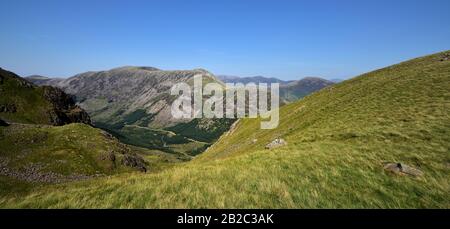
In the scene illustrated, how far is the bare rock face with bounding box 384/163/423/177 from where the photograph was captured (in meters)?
15.3

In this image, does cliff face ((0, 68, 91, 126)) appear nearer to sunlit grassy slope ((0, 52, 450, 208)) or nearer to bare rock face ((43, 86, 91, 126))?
bare rock face ((43, 86, 91, 126))

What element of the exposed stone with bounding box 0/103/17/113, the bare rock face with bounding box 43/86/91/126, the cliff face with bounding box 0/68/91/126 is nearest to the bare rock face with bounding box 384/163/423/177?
the cliff face with bounding box 0/68/91/126

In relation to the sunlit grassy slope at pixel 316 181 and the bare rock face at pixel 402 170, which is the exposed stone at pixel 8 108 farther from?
the bare rock face at pixel 402 170

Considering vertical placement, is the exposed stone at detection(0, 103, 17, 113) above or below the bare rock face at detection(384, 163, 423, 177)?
below

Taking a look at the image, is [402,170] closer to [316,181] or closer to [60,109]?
[316,181]

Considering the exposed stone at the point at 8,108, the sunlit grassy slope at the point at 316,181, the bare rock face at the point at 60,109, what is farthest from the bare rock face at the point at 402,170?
the bare rock face at the point at 60,109

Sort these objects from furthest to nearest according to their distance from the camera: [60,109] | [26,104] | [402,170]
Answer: [60,109] < [26,104] < [402,170]

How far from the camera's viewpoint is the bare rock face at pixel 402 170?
15.3 metres

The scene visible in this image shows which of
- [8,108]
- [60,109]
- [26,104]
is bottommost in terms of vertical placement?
[60,109]

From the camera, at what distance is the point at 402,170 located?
15.6 metres

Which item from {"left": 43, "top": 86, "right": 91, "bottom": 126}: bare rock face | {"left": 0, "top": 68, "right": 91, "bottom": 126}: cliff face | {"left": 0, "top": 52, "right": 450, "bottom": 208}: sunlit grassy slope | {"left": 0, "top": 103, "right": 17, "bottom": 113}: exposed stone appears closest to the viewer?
{"left": 0, "top": 52, "right": 450, "bottom": 208}: sunlit grassy slope

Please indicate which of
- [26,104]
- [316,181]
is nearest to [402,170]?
[316,181]
